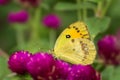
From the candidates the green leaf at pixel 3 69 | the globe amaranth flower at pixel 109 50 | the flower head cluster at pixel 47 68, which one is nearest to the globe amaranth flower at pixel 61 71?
the flower head cluster at pixel 47 68

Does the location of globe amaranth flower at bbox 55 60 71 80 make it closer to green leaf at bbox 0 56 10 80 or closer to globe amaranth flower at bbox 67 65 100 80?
globe amaranth flower at bbox 67 65 100 80

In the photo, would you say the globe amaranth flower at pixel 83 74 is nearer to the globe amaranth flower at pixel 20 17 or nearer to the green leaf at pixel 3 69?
the green leaf at pixel 3 69

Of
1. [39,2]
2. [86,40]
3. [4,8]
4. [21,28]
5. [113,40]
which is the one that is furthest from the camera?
[4,8]

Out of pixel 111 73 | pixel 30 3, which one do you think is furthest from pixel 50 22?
pixel 111 73

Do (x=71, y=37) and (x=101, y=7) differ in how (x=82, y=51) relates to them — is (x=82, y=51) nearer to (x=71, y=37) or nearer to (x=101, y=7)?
(x=71, y=37)

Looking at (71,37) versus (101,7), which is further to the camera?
(101,7)

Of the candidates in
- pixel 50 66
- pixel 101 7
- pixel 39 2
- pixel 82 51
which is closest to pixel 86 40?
pixel 82 51

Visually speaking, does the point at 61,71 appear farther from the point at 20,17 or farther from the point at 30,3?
the point at 20,17
